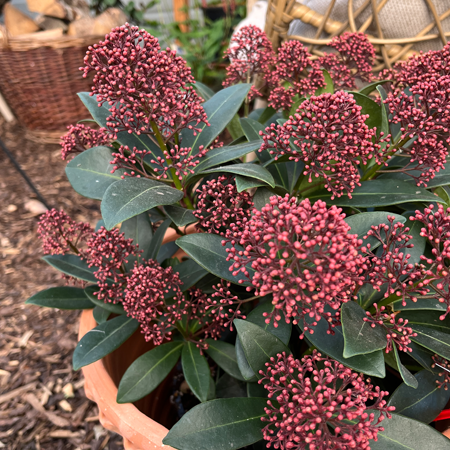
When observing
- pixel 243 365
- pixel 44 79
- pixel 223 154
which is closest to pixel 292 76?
pixel 223 154

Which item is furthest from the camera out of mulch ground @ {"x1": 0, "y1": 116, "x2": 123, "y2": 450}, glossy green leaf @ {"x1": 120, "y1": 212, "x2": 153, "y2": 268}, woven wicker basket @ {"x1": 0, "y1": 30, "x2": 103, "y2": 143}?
woven wicker basket @ {"x1": 0, "y1": 30, "x2": 103, "y2": 143}

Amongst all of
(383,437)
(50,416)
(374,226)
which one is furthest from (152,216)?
(50,416)

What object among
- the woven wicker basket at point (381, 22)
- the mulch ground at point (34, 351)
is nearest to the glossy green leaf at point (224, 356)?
the mulch ground at point (34, 351)

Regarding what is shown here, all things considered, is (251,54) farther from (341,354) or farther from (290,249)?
(341,354)

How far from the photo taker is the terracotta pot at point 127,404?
92 cm

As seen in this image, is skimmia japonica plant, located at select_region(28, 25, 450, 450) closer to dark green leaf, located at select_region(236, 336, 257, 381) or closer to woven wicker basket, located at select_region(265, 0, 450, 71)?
dark green leaf, located at select_region(236, 336, 257, 381)

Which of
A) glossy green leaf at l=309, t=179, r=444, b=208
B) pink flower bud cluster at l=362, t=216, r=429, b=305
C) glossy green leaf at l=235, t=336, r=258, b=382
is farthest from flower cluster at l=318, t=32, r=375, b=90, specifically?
glossy green leaf at l=235, t=336, r=258, b=382

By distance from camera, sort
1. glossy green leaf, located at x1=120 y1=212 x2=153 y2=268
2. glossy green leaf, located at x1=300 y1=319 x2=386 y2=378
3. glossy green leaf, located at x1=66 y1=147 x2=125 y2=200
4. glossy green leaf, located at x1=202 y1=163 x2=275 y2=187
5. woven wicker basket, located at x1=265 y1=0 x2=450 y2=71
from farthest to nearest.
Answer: woven wicker basket, located at x1=265 y1=0 x2=450 y2=71 < glossy green leaf, located at x1=120 y1=212 x2=153 y2=268 < glossy green leaf, located at x1=66 y1=147 x2=125 y2=200 < glossy green leaf, located at x1=202 y1=163 x2=275 y2=187 < glossy green leaf, located at x1=300 y1=319 x2=386 y2=378

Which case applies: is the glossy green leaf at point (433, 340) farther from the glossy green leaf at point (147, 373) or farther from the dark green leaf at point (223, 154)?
the glossy green leaf at point (147, 373)

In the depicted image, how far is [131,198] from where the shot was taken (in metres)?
0.79

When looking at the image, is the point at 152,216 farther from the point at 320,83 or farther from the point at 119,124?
the point at 320,83

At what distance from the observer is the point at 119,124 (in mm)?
884

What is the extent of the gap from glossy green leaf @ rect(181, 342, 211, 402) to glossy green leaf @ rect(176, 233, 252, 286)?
0.35 metres

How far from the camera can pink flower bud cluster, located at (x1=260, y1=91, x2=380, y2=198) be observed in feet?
2.58
